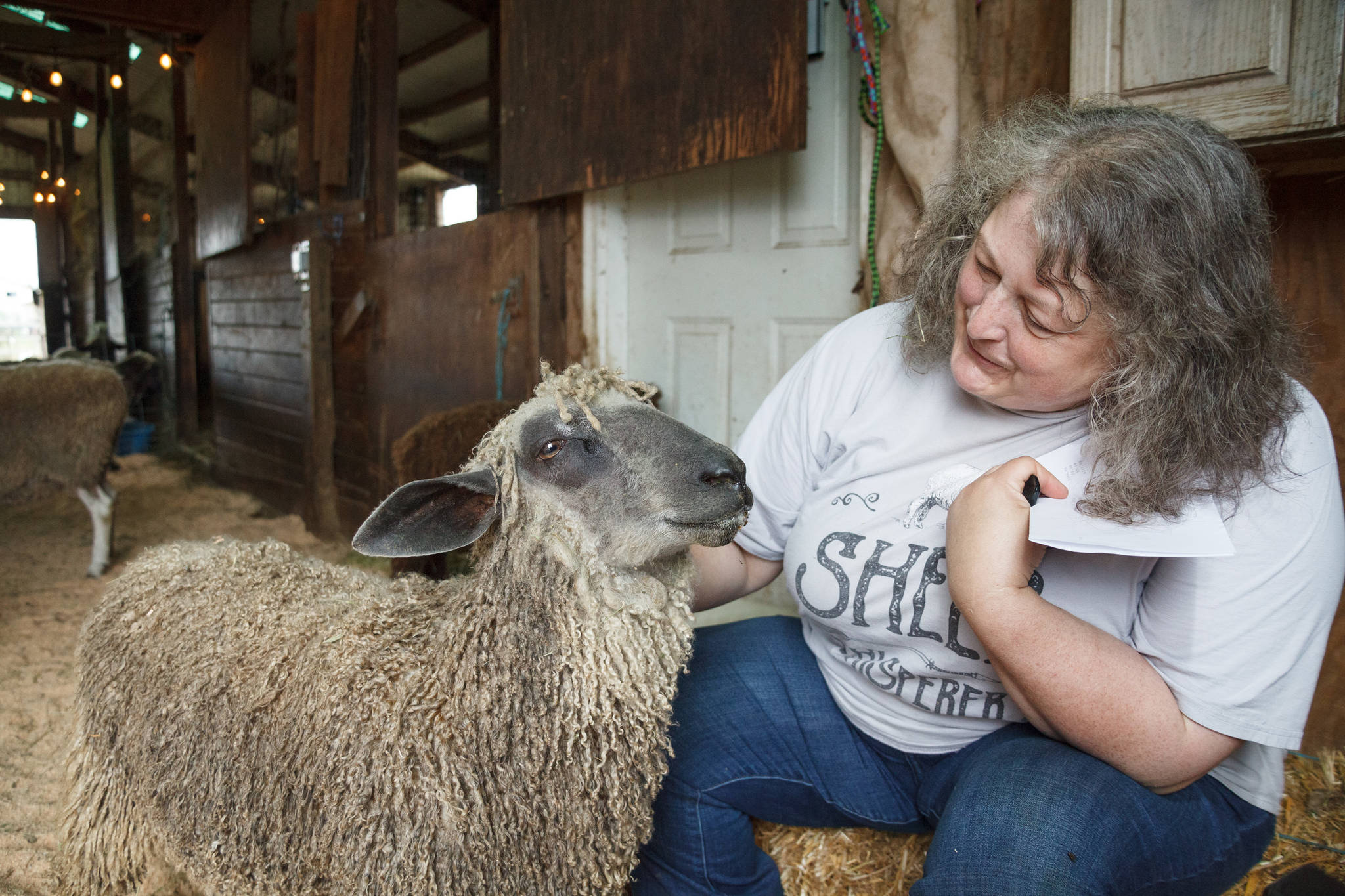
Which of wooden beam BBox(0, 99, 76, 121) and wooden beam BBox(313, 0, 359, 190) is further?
wooden beam BBox(0, 99, 76, 121)

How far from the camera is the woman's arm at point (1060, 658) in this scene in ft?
4.03

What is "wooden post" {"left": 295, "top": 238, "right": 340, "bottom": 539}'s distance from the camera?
569cm

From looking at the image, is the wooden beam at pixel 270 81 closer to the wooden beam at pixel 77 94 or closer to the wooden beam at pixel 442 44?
the wooden beam at pixel 442 44

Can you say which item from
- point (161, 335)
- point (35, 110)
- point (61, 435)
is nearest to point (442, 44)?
point (61, 435)

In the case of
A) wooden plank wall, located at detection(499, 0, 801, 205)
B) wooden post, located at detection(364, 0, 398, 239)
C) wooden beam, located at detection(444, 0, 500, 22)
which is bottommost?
wooden plank wall, located at detection(499, 0, 801, 205)

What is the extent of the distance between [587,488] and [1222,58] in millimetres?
1449

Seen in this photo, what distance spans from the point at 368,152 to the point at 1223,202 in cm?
513

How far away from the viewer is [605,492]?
1.40m

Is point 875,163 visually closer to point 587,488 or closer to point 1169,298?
point 1169,298

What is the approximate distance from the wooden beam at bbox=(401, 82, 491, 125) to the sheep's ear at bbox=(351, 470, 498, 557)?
7755 mm

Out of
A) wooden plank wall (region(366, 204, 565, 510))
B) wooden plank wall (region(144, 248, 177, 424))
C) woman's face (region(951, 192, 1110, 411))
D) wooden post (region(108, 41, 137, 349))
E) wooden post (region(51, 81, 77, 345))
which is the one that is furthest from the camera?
wooden plank wall (region(144, 248, 177, 424))

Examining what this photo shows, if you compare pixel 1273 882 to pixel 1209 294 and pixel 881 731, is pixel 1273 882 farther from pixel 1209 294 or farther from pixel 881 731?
pixel 1209 294

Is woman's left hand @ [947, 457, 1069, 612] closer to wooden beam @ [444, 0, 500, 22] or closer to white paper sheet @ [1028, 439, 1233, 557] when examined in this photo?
white paper sheet @ [1028, 439, 1233, 557]

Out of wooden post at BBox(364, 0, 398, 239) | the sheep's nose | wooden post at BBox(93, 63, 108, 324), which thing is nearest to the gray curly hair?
the sheep's nose
